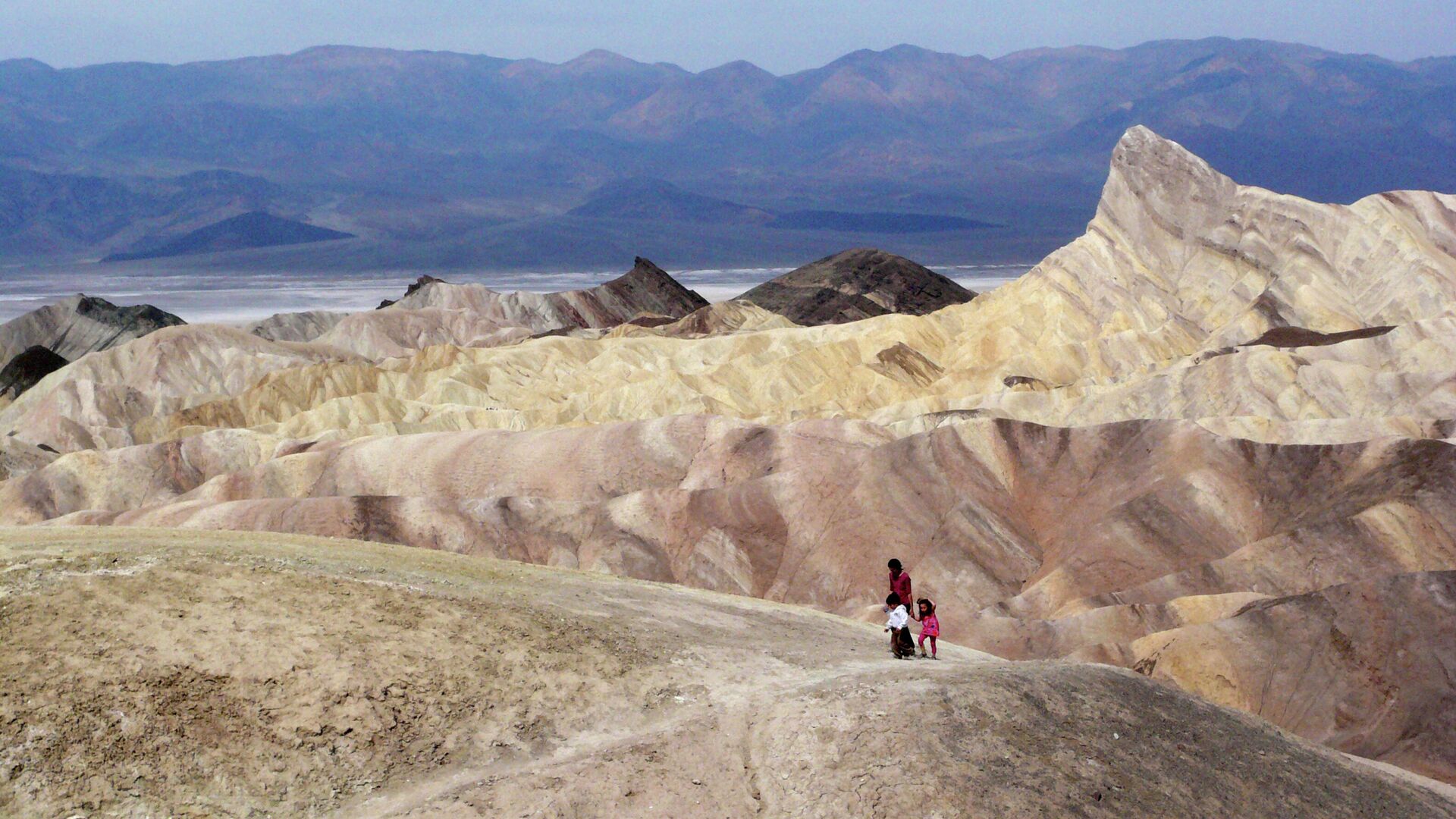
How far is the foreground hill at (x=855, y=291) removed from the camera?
456 feet

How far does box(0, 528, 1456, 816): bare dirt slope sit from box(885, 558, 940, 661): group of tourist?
0.79m

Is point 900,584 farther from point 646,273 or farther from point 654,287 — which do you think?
point 646,273

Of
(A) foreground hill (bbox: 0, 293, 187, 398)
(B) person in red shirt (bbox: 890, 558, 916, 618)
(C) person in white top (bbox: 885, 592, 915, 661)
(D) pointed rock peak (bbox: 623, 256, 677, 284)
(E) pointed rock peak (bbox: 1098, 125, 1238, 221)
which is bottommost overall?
(A) foreground hill (bbox: 0, 293, 187, 398)

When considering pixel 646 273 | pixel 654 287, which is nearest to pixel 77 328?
pixel 646 273

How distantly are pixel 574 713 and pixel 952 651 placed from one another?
40.0ft

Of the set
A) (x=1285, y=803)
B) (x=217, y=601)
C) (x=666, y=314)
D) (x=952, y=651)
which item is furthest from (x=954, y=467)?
(x=666, y=314)

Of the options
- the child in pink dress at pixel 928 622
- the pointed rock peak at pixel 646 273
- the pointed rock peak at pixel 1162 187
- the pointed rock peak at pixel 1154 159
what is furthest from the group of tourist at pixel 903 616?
the pointed rock peak at pixel 646 273

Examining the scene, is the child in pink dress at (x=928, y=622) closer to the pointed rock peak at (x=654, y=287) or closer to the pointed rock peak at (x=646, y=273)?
the pointed rock peak at (x=654, y=287)

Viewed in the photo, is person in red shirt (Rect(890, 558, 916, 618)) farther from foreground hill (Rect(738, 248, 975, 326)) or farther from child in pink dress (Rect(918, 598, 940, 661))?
foreground hill (Rect(738, 248, 975, 326))

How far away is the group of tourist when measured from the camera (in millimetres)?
23531

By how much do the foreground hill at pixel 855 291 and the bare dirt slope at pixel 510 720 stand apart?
377 ft

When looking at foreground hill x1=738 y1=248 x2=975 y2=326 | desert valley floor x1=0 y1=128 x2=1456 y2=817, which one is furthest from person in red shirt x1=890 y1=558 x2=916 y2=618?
foreground hill x1=738 y1=248 x2=975 y2=326

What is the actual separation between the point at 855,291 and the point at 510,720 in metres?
127

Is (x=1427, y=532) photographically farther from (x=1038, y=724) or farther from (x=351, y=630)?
(x=351, y=630)
